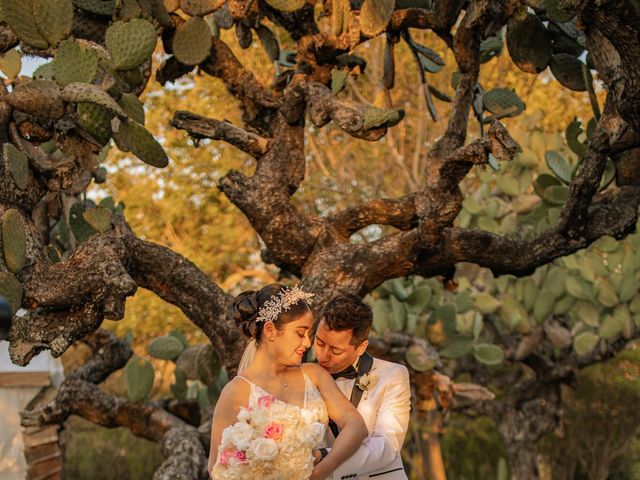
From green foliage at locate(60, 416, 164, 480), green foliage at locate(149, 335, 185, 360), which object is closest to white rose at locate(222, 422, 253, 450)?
green foliage at locate(149, 335, 185, 360)

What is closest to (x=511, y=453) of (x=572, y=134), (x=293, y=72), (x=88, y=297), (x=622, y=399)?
(x=622, y=399)

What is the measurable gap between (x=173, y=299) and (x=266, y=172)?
0.96 metres

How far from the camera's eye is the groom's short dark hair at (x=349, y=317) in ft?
13.0

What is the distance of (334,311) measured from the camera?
396 cm

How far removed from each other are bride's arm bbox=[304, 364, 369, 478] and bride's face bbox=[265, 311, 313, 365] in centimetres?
17

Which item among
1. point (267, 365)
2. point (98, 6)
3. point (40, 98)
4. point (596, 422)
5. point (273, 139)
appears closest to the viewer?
point (267, 365)

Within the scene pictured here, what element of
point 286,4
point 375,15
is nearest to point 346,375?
point 375,15

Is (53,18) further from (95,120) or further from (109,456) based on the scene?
(109,456)

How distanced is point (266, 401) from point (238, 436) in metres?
0.25

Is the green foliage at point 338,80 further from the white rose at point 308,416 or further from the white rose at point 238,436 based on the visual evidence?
the white rose at point 238,436

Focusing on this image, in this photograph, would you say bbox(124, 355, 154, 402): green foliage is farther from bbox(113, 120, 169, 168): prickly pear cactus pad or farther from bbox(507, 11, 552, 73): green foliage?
bbox(507, 11, 552, 73): green foliage

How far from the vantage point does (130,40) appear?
16.9 ft

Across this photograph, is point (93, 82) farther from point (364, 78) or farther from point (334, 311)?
point (364, 78)

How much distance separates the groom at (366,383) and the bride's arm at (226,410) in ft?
1.41
